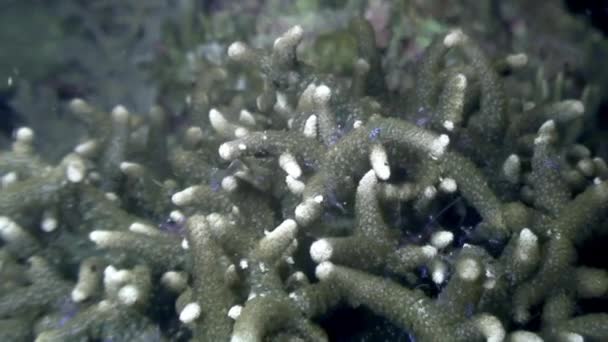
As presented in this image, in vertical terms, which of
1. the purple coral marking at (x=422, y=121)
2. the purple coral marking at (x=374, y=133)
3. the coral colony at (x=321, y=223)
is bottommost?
the coral colony at (x=321, y=223)

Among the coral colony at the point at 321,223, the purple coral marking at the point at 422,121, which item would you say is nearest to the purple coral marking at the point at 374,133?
the coral colony at the point at 321,223

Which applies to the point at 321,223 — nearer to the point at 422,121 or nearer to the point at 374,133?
the point at 374,133

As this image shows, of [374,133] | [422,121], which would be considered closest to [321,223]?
[374,133]

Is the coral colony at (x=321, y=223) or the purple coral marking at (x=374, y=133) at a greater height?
the purple coral marking at (x=374, y=133)

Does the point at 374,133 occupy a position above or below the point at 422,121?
above

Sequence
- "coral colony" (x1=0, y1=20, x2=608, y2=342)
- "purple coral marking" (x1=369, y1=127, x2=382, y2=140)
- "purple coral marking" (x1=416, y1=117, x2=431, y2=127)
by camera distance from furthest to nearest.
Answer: "purple coral marking" (x1=416, y1=117, x2=431, y2=127) < "purple coral marking" (x1=369, y1=127, x2=382, y2=140) < "coral colony" (x1=0, y1=20, x2=608, y2=342)

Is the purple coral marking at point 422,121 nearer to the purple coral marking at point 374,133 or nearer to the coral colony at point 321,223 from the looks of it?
the coral colony at point 321,223

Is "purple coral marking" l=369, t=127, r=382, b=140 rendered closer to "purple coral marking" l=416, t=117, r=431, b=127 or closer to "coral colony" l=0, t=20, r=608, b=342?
"coral colony" l=0, t=20, r=608, b=342

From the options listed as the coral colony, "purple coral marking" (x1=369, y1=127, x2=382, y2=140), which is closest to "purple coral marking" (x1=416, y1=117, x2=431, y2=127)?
the coral colony

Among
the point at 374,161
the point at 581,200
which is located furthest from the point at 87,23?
the point at 581,200
